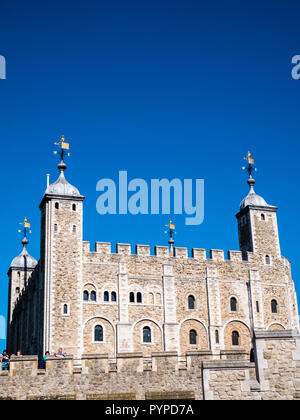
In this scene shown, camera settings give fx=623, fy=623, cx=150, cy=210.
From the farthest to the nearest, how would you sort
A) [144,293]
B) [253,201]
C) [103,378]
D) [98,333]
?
[253,201], [144,293], [98,333], [103,378]

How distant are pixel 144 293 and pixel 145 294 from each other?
9 centimetres

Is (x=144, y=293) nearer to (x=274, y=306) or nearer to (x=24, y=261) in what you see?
(x=274, y=306)

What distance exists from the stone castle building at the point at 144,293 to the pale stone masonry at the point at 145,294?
2.5 inches

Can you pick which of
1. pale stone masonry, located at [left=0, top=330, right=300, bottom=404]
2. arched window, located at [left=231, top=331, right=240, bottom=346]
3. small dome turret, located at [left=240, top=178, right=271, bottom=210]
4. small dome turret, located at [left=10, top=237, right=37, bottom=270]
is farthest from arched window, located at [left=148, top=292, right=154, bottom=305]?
pale stone masonry, located at [left=0, top=330, right=300, bottom=404]

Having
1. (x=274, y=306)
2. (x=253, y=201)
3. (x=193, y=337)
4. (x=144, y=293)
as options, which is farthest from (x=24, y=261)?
(x=274, y=306)

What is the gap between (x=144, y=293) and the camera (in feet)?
134

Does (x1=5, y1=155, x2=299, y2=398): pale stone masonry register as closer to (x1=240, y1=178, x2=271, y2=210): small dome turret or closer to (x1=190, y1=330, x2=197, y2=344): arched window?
(x1=190, y1=330, x2=197, y2=344): arched window

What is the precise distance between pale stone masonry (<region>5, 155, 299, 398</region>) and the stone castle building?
0.06m

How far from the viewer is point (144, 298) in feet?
133

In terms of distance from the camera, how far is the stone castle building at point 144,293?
38.1 meters

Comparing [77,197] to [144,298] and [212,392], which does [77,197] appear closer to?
[144,298]

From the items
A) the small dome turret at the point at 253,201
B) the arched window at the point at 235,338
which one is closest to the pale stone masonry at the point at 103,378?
the arched window at the point at 235,338

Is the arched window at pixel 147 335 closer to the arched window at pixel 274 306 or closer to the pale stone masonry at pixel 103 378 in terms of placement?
the arched window at pixel 274 306
